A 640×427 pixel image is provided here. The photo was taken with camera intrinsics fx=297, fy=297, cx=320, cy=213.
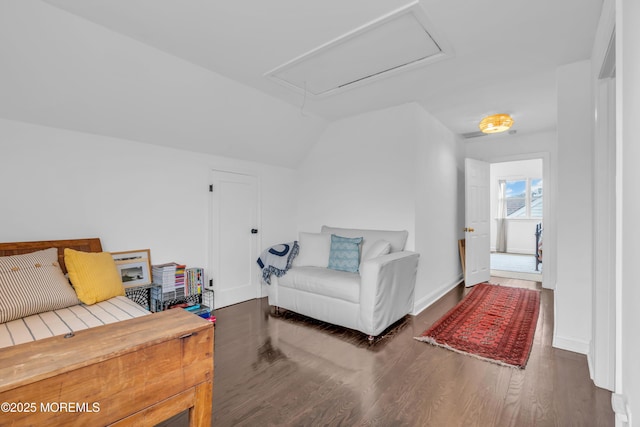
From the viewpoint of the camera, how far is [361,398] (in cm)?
184

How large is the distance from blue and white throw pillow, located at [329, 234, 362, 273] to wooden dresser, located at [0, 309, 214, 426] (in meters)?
2.03

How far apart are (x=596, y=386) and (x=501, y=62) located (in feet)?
8.31

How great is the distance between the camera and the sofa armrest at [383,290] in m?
2.63

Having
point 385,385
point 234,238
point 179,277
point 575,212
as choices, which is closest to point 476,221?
point 575,212

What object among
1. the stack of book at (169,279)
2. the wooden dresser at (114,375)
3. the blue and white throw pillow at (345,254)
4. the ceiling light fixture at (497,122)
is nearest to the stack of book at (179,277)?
the stack of book at (169,279)

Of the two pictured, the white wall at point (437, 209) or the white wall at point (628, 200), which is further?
the white wall at point (437, 209)

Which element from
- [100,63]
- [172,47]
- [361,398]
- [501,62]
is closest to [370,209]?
[501,62]

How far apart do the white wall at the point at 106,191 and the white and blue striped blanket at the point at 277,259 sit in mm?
733

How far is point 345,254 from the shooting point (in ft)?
10.8

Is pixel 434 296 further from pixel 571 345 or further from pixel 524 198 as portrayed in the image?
pixel 524 198

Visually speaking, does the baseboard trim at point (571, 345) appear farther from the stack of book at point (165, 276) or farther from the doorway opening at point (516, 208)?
the doorway opening at point (516, 208)

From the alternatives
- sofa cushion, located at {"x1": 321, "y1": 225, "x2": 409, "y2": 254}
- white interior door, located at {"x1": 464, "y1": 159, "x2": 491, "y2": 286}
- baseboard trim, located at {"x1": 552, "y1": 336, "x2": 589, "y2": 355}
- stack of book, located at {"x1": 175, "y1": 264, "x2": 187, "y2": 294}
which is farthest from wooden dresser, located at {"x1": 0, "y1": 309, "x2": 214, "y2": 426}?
white interior door, located at {"x1": 464, "y1": 159, "x2": 491, "y2": 286}

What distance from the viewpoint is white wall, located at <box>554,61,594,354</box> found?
2383 mm

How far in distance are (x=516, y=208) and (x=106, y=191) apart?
28.7ft
